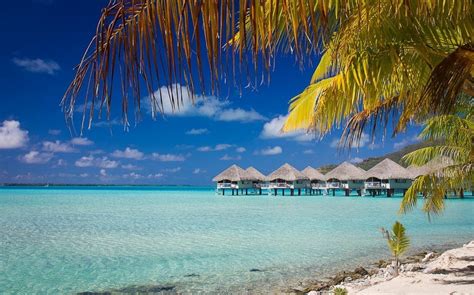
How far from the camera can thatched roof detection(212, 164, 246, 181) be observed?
41.0 m

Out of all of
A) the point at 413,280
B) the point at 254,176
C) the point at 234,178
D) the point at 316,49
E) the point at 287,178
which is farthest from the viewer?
the point at 254,176

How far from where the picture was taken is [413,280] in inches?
203

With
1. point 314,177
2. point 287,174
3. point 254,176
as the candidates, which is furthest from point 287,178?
point 254,176

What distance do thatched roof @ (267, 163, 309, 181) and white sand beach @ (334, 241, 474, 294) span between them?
32.6 metres

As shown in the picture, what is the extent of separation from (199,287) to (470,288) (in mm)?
3390

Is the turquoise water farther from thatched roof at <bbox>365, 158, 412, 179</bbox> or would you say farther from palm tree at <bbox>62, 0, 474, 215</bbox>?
thatched roof at <bbox>365, 158, 412, 179</bbox>

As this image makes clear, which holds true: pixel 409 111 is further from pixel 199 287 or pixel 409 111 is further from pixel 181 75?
pixel 199 287

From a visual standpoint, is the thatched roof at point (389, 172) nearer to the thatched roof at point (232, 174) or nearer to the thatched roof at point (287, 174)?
the thatched roof at point (287, 174)

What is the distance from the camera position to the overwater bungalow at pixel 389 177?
32844 millimetres

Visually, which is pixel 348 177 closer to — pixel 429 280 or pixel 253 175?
pixel 253 175

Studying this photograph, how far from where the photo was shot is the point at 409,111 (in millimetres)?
3041

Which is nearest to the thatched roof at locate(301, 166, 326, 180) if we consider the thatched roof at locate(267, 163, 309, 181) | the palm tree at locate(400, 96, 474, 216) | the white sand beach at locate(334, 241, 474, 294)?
the thatched roof at locate(267, 163, 309, 181)

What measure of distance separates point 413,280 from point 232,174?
3632 centimetres

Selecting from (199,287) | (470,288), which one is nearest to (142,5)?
(470,288)
